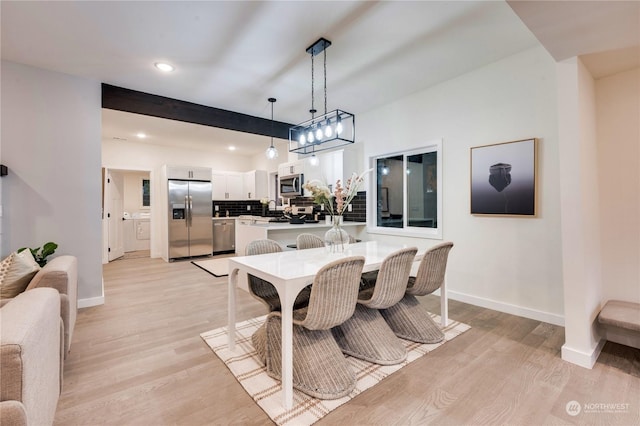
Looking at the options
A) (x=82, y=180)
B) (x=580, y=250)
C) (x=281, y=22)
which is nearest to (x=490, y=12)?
(x=281, y=22)

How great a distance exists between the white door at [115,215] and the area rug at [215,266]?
186cm

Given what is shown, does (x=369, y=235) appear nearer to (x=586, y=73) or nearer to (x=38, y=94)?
(x=586, y=73)

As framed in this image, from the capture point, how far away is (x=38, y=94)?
3.18m

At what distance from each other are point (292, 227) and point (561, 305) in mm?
3156

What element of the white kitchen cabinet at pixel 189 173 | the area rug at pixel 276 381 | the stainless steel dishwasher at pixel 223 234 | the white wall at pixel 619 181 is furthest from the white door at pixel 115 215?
the white wall at pixel 619 181

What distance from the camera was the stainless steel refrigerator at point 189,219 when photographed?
20.7ft

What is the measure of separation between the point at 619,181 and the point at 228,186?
7.13 m

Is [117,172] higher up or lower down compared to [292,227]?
higher up

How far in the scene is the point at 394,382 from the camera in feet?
6.44

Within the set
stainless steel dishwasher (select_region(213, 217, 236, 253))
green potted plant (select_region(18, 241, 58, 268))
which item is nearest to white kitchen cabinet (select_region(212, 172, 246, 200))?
stainless steel dishwasher (select_region(213, 217, 236, 253))

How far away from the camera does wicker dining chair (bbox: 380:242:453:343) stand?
2502 mm

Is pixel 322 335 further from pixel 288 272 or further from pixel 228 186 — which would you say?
pixel 228 186

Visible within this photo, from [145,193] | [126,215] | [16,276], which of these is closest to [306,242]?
[16,276]

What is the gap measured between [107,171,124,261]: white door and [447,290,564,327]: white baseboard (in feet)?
22.0
